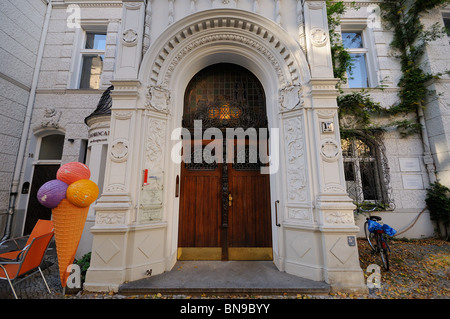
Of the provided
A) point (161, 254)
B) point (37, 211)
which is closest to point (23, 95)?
point (37, 211)

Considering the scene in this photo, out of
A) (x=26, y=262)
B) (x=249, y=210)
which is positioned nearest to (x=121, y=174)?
(x=26, y=262)

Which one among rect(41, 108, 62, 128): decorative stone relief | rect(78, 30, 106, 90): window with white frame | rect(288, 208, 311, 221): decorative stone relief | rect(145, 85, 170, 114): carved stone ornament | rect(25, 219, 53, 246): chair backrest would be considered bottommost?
rect(25, 219, 53, 246): chair backrest

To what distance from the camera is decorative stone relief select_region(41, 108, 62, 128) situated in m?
6.39

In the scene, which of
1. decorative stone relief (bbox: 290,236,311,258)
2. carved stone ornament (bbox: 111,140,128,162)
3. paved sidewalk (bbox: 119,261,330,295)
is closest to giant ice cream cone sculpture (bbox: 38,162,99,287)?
carved stone ornament (bbox: 111,140,128,162)

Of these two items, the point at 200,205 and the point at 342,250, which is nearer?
the point at 342,250

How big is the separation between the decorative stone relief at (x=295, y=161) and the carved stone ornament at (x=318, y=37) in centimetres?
171

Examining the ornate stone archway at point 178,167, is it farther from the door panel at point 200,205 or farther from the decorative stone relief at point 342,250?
the door panel at point 200,205

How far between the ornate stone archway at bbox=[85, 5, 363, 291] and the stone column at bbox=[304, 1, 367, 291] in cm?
2

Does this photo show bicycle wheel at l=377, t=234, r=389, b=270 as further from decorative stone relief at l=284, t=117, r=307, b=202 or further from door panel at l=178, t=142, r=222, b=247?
door panel at l=178, t=142, r=222, b=247

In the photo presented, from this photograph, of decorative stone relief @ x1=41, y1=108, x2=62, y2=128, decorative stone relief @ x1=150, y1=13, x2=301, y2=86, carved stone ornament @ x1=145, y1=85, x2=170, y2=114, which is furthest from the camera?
decorative stone relief @ x1=41, y1=108, x2=62, y2=128

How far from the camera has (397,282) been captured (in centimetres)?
335

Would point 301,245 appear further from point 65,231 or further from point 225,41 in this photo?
point 225,41

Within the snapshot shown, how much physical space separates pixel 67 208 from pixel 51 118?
518 centimetres

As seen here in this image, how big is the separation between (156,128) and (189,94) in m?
1.51
